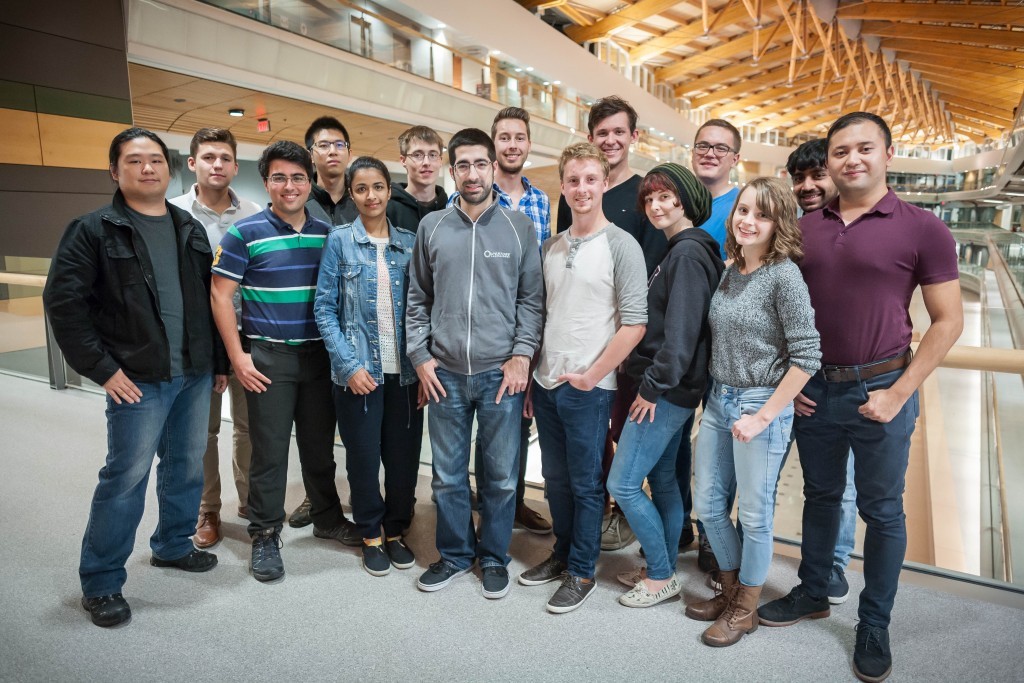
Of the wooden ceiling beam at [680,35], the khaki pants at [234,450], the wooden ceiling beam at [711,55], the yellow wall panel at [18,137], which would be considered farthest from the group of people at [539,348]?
the wooden ceiling beam at [711,55]

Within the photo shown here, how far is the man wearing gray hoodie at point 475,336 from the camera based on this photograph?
7.75 feet

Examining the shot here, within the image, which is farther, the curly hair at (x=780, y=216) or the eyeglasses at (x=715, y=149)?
the eyeglasses at (x=715, y=149)

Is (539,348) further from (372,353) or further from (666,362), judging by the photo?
(372,353)

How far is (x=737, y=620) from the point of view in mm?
2197

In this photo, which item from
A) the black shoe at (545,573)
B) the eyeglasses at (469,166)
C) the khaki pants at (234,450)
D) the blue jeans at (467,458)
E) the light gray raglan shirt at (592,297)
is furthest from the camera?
the khaki pants at (234,450)

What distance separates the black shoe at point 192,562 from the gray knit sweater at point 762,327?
7.66ft

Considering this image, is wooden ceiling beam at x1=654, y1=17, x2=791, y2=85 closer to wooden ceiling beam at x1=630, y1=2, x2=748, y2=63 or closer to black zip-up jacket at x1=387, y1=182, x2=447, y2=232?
wooden ceiling beam at x1=630, y1=2, x2=748, y2=63

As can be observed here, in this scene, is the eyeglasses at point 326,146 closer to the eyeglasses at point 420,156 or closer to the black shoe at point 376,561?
the eyeglasses at point 420,156

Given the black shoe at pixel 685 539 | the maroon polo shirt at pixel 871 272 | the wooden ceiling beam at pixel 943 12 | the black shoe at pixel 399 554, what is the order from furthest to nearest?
the wooden ceiling beam at pixel 943 12 → the black shoe at pixel 685 539 → the black shoe at pixel 399 554 → the maroon polo shirt at pixel 871 272

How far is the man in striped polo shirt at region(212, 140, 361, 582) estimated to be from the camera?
2.52 m

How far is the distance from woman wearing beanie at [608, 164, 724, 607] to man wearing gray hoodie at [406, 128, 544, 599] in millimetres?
464

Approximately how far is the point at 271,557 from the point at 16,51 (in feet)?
20.5

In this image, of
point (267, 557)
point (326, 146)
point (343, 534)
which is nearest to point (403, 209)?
point (326, 146)

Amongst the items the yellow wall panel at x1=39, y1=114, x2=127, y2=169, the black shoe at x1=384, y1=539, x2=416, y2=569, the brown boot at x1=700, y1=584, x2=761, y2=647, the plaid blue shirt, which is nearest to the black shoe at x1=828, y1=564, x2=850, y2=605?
the brown boot at x1=700, y1=584, x2=761, y2=647
